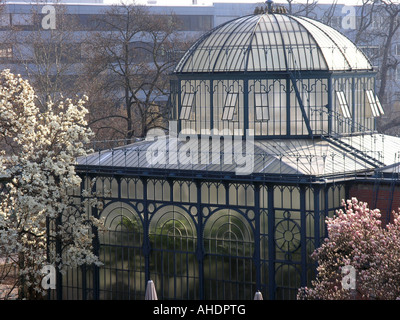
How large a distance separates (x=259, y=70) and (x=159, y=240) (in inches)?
308

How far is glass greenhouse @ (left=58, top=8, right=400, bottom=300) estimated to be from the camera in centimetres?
3272

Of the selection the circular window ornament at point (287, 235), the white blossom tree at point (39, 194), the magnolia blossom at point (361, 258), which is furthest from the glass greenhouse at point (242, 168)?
the magnolia blossom at point (361, 258)

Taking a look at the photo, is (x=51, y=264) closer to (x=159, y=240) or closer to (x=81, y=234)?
(x=81, y=234)

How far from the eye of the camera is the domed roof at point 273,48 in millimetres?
37000

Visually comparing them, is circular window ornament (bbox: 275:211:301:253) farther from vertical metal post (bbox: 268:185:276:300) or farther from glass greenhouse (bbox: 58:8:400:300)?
vertical metal post (bbox: 268:185:276:300)

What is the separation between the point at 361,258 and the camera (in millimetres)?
27594

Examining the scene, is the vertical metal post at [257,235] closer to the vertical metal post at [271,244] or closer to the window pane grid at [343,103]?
the vertical metal post at [271,244]

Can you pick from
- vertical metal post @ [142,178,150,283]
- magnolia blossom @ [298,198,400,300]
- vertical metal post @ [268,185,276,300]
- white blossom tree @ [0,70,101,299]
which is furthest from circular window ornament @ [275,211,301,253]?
white blossom tree @ [0,70,101,299]

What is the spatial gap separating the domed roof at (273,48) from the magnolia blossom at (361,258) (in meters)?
8.75

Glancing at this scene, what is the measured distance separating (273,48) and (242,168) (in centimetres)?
635

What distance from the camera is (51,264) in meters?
36.9

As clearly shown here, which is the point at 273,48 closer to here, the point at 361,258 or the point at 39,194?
the point at 39,194

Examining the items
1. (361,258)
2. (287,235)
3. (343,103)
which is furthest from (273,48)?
(361,258)
